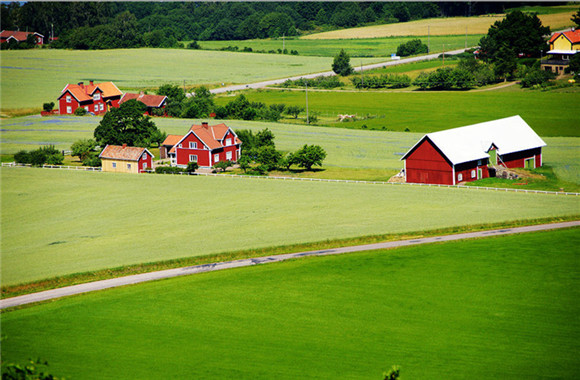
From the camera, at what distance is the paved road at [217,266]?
4834cm

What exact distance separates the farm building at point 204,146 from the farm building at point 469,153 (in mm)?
25899

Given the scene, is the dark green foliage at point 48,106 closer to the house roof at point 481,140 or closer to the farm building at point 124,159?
the farm building at point 124,159

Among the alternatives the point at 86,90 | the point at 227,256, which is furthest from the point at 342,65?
the point at 227,256

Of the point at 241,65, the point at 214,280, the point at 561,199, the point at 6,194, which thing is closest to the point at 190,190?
the point at 6,194

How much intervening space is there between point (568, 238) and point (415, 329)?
2269 cm

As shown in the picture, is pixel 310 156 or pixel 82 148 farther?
pixel 82 148

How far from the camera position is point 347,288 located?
47.8m

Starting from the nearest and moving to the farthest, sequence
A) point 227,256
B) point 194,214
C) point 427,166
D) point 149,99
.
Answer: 1. point 227,256
2. point 194,214
3. point 427,166
4. point 149,99

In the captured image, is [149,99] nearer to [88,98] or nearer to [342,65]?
[88,98]

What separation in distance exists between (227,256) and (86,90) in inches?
3612

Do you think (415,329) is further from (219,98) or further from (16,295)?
(219,98)

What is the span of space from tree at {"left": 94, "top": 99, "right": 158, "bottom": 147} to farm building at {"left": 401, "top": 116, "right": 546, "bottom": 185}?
128ft

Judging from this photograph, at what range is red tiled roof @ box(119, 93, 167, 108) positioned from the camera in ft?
444

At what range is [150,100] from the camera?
13612 cm
